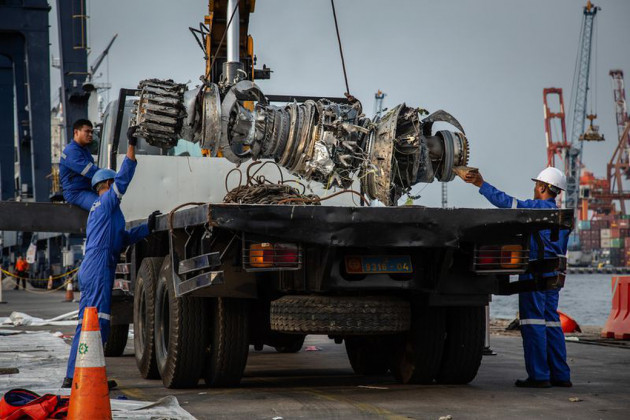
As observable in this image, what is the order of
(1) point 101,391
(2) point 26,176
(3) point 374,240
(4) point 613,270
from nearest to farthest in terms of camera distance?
(1) point 101,391
(3) point 374,240
(2) point 26,176
(4) point 613,270

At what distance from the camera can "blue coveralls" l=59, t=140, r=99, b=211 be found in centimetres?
936

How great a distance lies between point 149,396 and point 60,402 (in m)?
1.40

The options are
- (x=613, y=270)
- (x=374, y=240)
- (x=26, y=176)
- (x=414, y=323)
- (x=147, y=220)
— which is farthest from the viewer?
(x=613, y=270)

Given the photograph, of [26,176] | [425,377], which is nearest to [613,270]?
[26,176]

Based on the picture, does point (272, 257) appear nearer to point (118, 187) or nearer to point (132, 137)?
point (118, 187)

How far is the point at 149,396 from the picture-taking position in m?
7.42

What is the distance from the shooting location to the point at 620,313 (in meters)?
14.8

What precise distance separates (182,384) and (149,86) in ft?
8.65

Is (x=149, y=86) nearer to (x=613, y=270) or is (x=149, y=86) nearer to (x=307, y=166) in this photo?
(x=307, y=166)

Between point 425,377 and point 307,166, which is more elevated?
point 307,166

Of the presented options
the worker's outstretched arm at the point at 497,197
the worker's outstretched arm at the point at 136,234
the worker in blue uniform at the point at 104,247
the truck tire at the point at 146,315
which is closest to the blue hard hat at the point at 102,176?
the worker in blue uniform at the point at 104,247

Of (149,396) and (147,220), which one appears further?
(147,220)

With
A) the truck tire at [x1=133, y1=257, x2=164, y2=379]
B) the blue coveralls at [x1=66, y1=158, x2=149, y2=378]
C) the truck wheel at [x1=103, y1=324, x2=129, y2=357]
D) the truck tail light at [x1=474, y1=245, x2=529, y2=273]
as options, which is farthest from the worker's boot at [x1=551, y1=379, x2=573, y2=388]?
the truck wheel at [x1=103, y1=324, x2=129, y2=357]

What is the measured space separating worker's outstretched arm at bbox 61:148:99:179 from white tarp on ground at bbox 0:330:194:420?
1.94 metres
